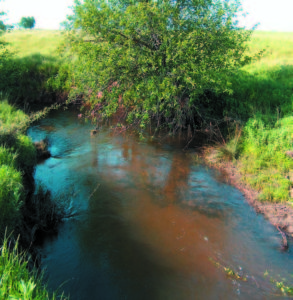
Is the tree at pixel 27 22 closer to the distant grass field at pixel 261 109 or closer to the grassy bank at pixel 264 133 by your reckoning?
the distant grass field at pixel 261 109

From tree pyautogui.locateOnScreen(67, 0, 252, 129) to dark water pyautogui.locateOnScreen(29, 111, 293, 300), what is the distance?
233 cm

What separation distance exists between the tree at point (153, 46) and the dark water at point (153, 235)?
2329mm

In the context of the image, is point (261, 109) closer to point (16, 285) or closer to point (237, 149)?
point (237, 149)

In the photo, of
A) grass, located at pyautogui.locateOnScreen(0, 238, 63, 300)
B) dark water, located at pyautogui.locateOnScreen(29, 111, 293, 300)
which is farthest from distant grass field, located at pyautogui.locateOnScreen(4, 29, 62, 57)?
grass, located at pyautogui.locateOnScreen(0, 238, 63, 300)

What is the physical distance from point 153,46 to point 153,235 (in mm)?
6888

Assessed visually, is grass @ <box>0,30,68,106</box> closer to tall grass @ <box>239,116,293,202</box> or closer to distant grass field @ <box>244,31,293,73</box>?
tall grass @ <box>239,116,293,202</box>

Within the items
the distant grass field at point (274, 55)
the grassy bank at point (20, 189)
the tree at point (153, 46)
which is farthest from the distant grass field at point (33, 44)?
the distant grass field at point (274, 55)

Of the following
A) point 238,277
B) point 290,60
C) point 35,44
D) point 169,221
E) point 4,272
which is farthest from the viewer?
point 35,44

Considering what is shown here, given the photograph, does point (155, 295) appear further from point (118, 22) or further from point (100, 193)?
point (118, 22)

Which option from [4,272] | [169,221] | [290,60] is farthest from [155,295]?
[290,60]

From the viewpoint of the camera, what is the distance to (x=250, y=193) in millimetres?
8305

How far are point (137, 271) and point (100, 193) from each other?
10.0ft

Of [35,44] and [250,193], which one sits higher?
[35,44]

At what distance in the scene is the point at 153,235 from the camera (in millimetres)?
6457
